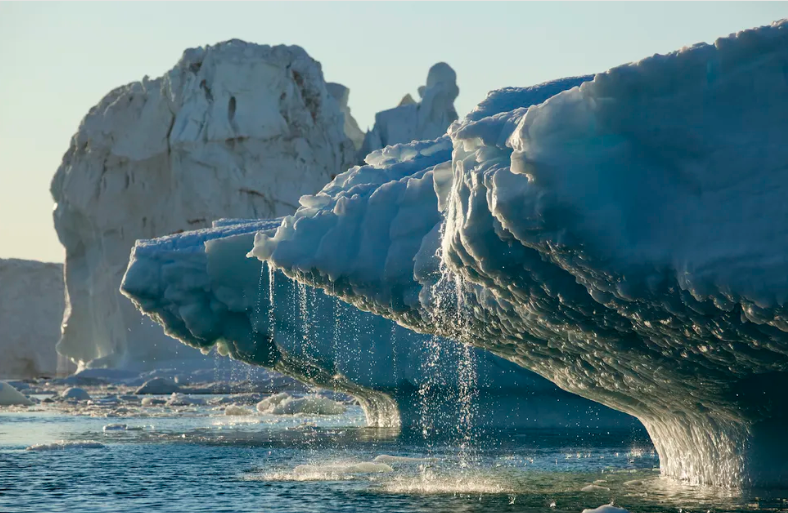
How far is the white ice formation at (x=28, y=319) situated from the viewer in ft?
225

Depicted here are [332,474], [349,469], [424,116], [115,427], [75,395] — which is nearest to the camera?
[332,474]

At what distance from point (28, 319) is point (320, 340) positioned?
167 feet

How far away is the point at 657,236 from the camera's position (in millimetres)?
8539

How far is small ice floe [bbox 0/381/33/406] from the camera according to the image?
38.4 m

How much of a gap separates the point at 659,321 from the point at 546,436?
12.2m

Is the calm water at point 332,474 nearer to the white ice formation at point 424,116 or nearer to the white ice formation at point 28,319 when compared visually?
the white ice formation at point 424,116

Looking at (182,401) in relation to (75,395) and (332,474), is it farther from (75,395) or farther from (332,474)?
(332,474)

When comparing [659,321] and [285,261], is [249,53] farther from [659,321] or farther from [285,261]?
[659,321]

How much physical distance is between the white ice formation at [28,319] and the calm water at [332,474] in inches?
1840

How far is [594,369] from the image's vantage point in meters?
13.1

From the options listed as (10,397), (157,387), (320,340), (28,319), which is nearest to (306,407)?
(320,340)

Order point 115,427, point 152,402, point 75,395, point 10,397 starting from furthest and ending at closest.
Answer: point 75,395, point 10,397, point 152,402, point 115,427

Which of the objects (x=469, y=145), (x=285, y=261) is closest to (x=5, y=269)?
(x=285, y=261)

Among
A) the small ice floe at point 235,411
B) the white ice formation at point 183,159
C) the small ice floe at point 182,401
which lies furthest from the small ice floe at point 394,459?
the white ice formation at point 183,159
